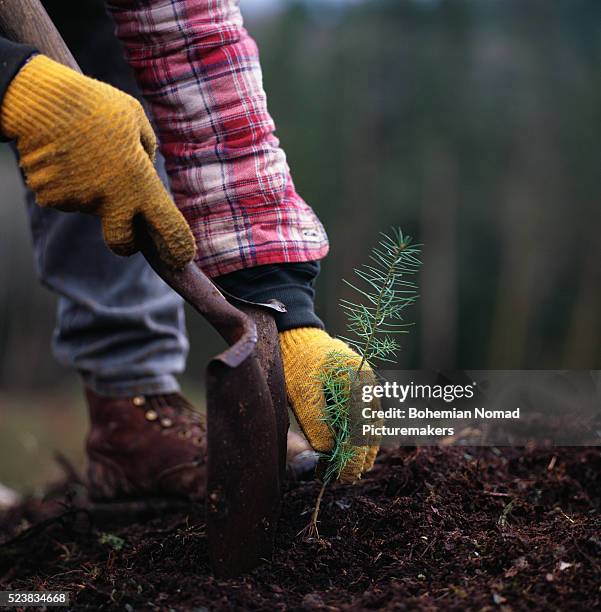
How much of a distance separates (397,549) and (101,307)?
5.11ft

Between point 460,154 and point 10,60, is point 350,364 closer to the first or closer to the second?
point 10,60

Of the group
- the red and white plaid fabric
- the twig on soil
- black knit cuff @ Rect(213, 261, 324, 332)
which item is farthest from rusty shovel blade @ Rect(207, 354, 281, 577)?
the red and white plaid fabric

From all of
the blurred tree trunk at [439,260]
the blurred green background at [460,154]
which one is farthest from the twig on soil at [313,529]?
the blurred tree trunk at [439,260]

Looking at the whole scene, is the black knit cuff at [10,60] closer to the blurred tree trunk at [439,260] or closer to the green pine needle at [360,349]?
the green pine needle at [360,349]

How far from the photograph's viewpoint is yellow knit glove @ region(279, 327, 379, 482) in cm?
188

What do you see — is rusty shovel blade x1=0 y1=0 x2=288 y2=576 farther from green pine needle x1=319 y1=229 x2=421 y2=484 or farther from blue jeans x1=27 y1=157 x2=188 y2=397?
blue jeans x1=27 y1=157 x2=188 y2=397

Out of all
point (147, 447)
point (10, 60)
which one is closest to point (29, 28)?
point (10, 60)

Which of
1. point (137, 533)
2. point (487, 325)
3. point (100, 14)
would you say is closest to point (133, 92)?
point (100, 14)

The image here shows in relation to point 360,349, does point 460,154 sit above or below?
below

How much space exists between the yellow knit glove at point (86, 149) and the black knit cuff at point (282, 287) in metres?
0.31

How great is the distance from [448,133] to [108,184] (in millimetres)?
25349

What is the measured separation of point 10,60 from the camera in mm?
1673

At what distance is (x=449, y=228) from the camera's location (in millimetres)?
24188

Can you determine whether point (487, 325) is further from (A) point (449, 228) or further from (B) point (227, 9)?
(B) point (227, 9)
